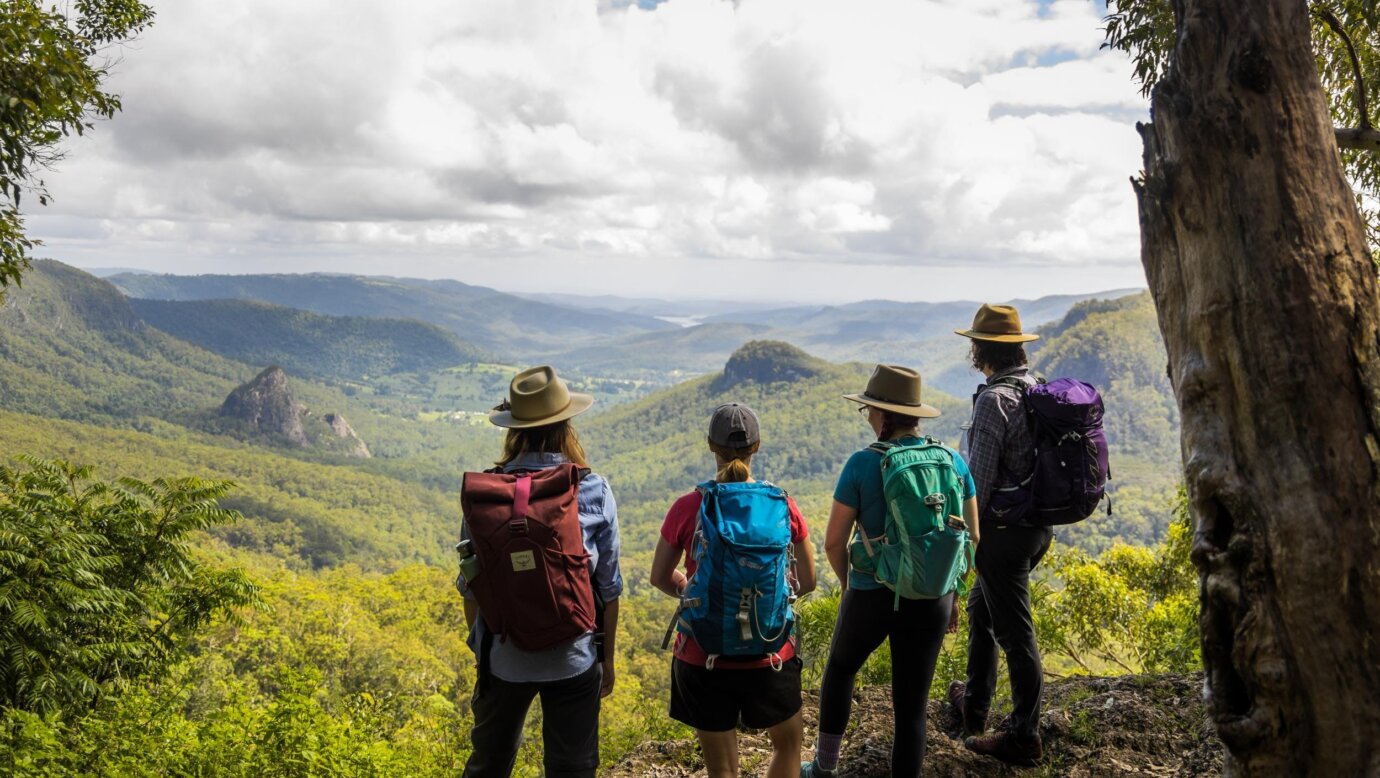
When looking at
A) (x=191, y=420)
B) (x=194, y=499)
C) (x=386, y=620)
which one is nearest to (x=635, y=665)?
(x=386, y=620)

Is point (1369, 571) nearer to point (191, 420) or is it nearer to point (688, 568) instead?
point (688, 568)

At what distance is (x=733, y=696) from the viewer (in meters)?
3.18

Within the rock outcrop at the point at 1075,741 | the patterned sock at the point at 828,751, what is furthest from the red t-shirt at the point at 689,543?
the rock outcrop at the point at 1075,741

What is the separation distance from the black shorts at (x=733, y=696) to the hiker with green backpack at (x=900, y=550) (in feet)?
1.44

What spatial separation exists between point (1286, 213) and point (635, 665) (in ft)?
133

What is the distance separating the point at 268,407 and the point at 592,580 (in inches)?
7520

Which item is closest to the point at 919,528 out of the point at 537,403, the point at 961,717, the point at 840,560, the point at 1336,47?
the point at 840,560

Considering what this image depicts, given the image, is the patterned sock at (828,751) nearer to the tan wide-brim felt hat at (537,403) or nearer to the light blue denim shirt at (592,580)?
the light blue denim shirt at (592,580)

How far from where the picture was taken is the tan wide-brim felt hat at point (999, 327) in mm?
3982

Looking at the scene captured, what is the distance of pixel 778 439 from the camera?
612 feet

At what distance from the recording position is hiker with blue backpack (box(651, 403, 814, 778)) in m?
3.08

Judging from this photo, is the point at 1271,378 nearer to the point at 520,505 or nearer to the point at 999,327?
the point at 999,327

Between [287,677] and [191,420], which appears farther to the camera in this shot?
[191,420]

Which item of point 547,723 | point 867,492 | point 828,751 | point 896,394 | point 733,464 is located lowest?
point 828,751
